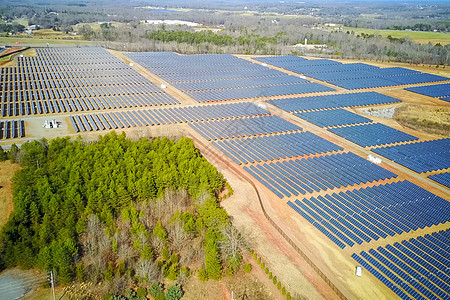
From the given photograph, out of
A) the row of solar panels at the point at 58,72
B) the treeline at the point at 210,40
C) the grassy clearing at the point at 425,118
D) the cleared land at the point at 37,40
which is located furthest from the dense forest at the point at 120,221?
the cleared land at the point at 37,40

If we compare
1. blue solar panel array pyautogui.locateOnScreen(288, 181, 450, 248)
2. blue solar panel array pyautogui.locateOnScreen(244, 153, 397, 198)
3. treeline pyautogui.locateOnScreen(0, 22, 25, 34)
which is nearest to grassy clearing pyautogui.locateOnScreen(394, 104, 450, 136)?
blue solar panel array pyautogui.locateOnScreen(244, 153, 397, 198)

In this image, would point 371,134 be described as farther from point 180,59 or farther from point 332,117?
point 180,59

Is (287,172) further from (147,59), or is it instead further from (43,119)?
(147,59)

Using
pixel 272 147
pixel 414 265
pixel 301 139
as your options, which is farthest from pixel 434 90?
pixel 414 265

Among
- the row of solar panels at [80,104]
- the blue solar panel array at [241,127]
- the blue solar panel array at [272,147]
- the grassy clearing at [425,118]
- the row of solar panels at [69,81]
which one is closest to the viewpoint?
the blue solar panel array at [272,147]

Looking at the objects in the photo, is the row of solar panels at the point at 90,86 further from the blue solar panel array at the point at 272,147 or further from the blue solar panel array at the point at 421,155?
the blue solar panel array at the point at 421,155

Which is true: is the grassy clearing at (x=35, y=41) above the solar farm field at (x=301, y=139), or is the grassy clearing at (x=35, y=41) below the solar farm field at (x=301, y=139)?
above

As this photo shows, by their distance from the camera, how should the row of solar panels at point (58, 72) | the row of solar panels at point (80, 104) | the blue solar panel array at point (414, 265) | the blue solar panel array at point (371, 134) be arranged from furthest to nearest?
the row of solar panels at point (58, 72)
the row of solar panels at point (80, 104)
the blue solar panel array at point (371, 134)
the blue solar panel array at point (414, 265)
